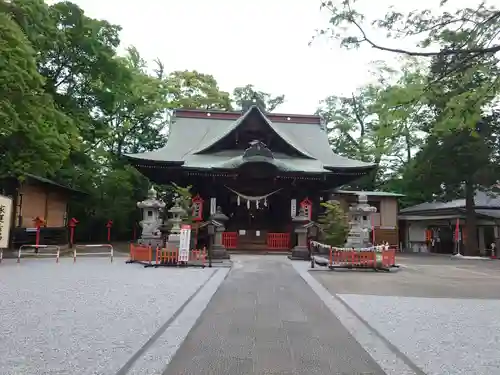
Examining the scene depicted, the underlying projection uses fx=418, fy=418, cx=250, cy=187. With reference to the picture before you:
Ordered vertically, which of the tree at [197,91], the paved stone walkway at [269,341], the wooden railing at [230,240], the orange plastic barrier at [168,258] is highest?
the tree at [197,91]

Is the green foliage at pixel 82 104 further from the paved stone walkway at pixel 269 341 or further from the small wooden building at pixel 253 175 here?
the paved stone walkway at pixel 269 341

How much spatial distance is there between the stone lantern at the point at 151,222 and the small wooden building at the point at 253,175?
3885mm

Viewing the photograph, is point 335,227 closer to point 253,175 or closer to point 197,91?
point 253,175

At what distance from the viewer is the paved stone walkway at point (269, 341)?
4109mm

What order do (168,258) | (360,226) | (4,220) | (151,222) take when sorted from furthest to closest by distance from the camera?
(151,222), (360,226), (168,258), (4,220)

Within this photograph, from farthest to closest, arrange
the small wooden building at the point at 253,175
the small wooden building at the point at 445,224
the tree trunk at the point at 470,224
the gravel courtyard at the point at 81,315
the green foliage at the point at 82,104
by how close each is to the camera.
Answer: the small wooden building at the point at 445,224
the tree trunk at the point at 470,224
the small wooden building at the point at 253,175
the green foliage at the point at 82,104
the gravel courtyard at the point at 81,315

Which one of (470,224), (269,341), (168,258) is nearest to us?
(269,341)

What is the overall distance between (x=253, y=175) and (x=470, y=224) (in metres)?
13.0

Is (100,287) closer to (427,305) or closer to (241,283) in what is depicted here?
(241,283)

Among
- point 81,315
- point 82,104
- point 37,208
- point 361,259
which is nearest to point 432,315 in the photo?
point 81,315

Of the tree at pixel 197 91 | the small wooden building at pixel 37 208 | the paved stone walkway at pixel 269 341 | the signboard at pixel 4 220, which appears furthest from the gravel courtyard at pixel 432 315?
the tree at pixel 197 91

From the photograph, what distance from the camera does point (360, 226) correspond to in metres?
Result: 15.4

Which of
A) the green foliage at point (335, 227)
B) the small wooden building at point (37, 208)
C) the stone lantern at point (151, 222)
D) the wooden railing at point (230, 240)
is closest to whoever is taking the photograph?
the green foliage at point (335, 227)

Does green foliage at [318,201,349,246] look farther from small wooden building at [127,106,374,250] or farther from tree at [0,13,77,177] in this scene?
tree at [0,13,77,177]
